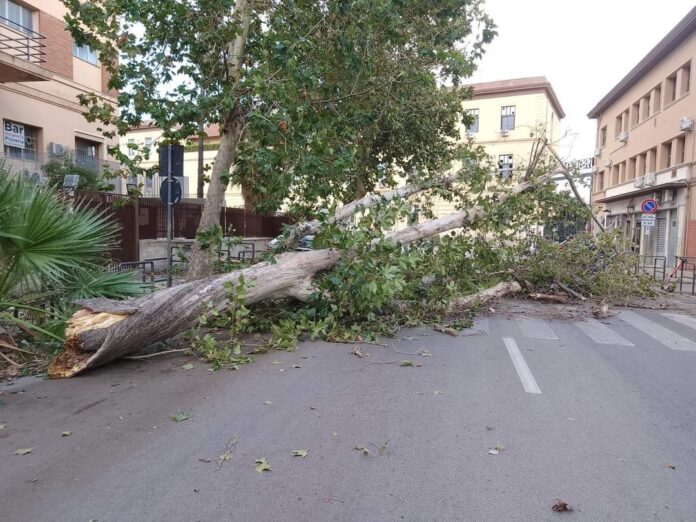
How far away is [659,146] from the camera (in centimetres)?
2881

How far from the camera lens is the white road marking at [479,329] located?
812 centimetres

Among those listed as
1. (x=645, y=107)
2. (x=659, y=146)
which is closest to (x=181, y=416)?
(x=659, y=146)

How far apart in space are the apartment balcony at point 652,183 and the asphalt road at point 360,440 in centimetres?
Answer: 2309

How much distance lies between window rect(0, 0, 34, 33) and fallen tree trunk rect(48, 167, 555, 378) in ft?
46.3

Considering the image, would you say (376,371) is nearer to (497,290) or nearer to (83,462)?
(83,462)

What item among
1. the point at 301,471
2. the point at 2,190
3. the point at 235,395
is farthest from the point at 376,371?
the point at 2,190

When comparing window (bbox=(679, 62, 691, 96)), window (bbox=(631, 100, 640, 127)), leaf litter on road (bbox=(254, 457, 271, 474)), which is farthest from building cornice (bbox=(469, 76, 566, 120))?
leaf litter on road (bbox=(254, 457, 271, 474))

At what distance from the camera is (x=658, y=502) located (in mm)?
3109

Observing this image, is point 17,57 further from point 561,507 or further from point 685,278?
point 685,278

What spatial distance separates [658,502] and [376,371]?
3185 mm

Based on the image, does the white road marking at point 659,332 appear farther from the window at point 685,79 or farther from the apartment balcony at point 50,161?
the window at point 685,79

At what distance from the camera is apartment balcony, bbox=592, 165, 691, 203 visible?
25.8 metres

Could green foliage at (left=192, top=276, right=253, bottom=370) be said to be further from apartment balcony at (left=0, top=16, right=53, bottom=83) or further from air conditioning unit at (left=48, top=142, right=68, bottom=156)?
air conditioning unit at (left=48, top=142, right=68, bottom=156)

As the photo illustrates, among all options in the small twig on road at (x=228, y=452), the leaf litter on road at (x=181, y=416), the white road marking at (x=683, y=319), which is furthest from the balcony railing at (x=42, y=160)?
the white road marking at (x=683, y=319)
